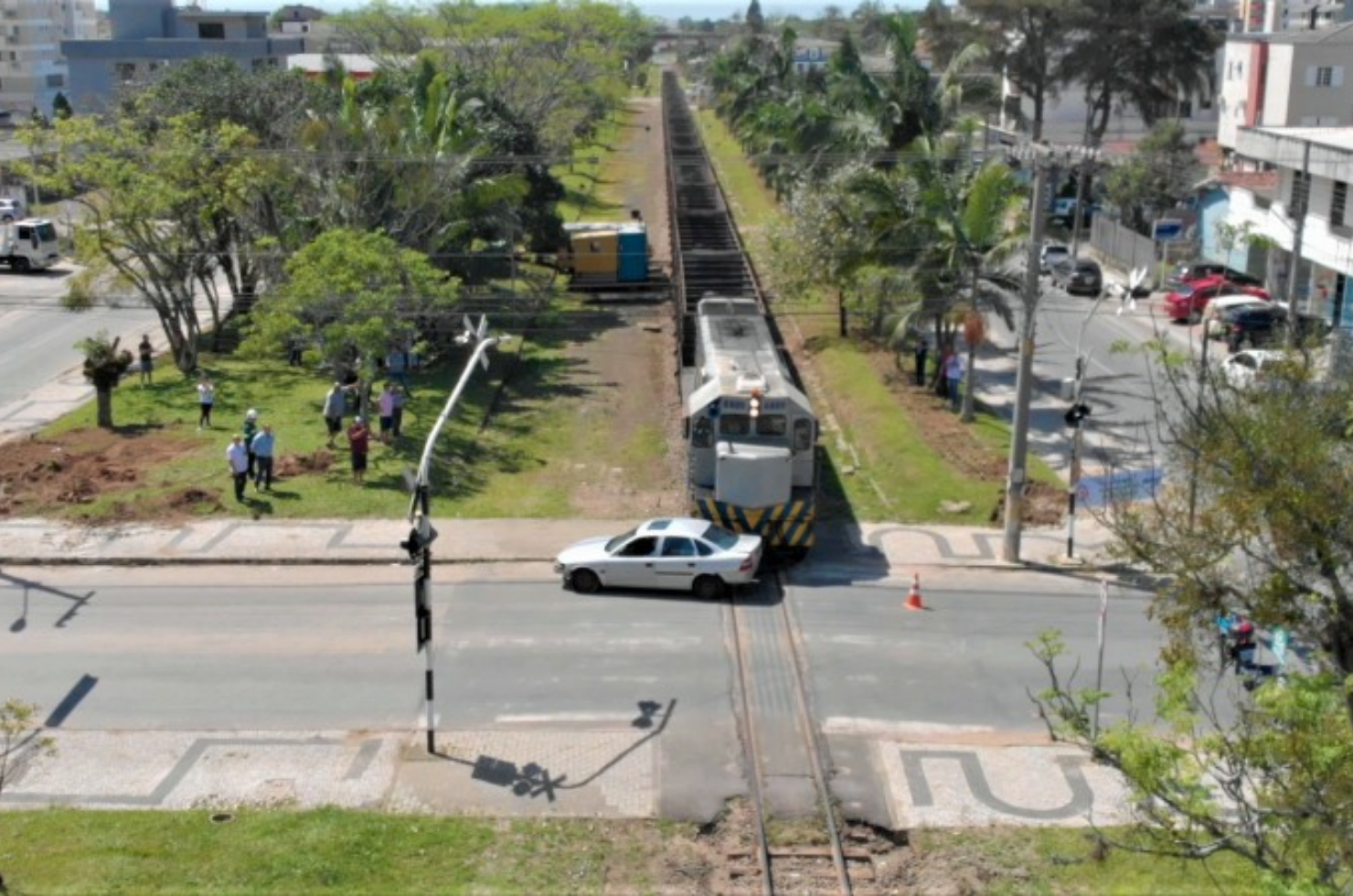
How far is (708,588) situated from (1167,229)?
40298mm

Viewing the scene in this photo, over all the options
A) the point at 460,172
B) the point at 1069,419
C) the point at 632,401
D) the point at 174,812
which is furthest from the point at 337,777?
the point at 460,172

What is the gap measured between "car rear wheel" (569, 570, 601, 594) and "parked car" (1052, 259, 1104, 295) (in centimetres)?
3241

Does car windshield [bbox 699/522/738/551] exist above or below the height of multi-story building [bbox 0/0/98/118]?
below

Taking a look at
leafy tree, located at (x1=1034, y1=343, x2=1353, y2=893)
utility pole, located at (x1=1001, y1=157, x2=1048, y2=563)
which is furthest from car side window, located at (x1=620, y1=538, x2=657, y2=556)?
leafy tree, located at (x1=1034, y1=343, x2=1353, y2=893)

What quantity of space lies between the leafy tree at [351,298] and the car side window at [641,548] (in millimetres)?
9045

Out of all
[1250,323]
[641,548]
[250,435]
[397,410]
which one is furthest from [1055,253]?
[641,548]

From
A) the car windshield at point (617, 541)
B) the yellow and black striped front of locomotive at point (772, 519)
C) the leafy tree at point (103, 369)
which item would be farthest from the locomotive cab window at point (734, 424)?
the leafy tree at point (103, 369)

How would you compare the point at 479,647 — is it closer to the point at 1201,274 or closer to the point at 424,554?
the point at 424,554

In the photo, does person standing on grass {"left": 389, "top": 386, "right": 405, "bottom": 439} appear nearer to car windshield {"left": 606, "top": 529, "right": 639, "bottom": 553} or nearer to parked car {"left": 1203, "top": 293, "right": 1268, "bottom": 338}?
car windshield {"left": 606, "top": 529, "right": 639, "bottom": 553}

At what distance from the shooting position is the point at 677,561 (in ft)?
86.4

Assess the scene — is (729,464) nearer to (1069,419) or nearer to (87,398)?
(1069,419)

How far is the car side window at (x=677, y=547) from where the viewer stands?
26312mm

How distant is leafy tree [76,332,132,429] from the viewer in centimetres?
3559

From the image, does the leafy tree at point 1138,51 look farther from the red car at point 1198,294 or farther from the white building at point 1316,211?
the red car at point 1198,294
